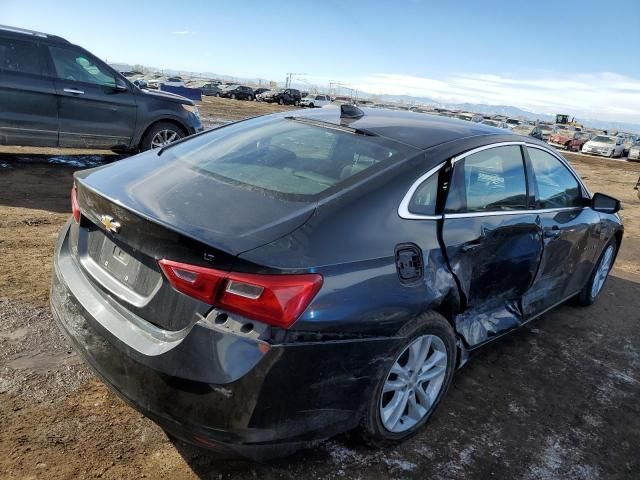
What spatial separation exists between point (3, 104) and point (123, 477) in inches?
262

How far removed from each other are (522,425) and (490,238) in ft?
3.62

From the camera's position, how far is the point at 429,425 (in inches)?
115

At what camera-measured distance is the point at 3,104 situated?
281 inches

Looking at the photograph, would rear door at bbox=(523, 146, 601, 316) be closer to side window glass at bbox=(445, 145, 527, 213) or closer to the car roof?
side window glass at bbox=(445, 145, 527, 213)

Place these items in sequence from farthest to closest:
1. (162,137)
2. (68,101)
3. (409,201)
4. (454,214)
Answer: (162,137) < (68,101) < (454,214) < (409,201)

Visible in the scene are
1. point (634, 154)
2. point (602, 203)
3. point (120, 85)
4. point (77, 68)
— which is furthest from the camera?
point (634, 154)

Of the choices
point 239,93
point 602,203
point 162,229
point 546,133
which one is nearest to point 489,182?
point 602,203

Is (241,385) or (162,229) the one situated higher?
(162,229)

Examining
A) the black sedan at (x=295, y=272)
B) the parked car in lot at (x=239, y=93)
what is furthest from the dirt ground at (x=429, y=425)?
the parked car in lot at (x=239, y=93)

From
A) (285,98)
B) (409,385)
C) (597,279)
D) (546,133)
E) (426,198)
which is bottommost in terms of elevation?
(285,98)

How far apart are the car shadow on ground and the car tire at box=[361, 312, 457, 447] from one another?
0.35ft

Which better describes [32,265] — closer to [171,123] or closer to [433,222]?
[433,222]

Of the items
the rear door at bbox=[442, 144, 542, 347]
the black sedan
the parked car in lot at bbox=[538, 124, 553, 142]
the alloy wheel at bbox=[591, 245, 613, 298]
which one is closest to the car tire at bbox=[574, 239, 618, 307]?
the alloy wheel at bbox=[591, 245, 613, 298]

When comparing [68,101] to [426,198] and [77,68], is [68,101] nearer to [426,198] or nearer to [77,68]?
[77,68]
